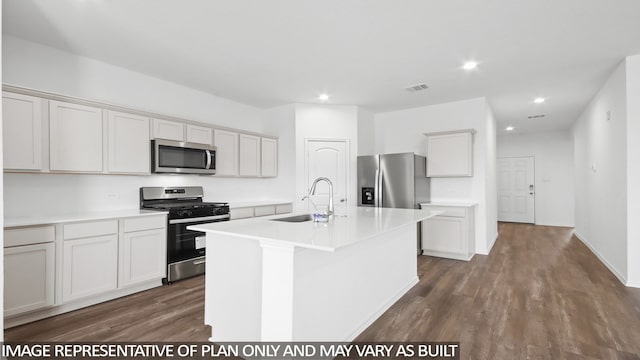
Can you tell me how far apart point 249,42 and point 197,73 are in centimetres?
118

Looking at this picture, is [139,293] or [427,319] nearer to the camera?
[427,319]

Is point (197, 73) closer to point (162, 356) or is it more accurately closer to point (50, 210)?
point (50, 210)

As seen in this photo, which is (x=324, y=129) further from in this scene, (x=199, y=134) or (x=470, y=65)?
(x=470, y=65)

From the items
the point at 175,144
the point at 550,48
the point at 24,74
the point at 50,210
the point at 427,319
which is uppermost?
the point at 550,48

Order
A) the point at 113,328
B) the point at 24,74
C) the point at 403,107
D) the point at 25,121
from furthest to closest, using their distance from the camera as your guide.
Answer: the point at 403,107, the point at 24,74, the point at 25,121, the point at 113,328

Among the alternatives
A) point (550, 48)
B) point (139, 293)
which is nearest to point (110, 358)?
point (139, 293)

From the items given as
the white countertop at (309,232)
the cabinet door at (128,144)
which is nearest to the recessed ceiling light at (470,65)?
the white countertop at (309,232)

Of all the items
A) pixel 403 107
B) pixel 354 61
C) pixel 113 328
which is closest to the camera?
pixel 113 328

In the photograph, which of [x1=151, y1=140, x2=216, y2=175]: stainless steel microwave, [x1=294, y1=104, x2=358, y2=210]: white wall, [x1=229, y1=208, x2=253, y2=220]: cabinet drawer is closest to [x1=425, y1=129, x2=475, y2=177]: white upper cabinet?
[x1=294, y1=104, x2=358, y2=210]: white wall

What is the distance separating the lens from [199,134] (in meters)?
4.30

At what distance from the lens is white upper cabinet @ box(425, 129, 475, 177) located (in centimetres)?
500

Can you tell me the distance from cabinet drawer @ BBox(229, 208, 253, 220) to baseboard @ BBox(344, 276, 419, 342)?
2378mm

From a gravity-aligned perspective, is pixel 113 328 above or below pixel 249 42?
below

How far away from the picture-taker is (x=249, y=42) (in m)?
3.13
